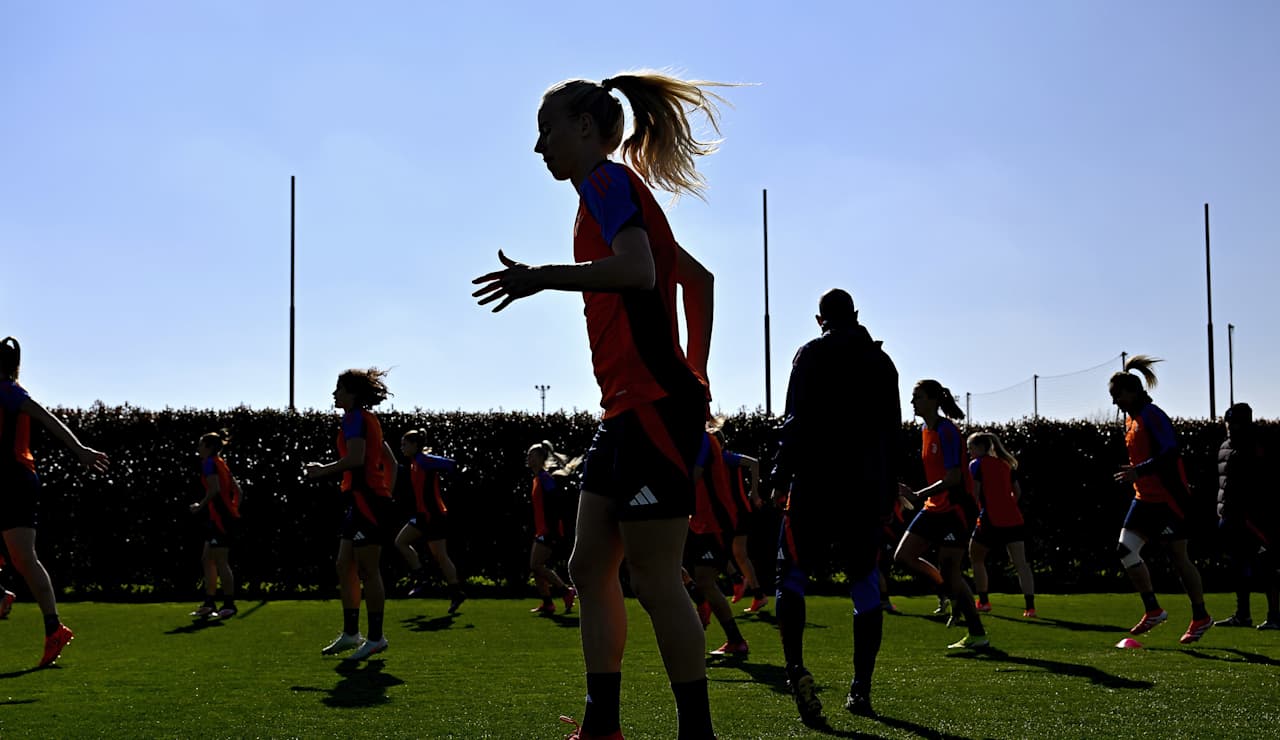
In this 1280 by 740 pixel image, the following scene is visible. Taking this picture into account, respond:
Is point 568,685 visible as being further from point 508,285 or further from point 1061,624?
point 1061,624

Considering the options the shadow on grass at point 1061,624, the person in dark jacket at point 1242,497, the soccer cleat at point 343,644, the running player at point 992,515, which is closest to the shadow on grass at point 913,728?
the soccer cleat at point 343,644

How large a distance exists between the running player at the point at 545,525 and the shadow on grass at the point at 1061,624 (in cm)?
460

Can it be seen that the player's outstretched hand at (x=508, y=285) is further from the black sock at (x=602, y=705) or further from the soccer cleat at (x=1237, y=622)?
the soccer cleat at (x=1237, y=622)

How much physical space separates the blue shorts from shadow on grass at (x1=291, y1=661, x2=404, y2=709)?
578 cm

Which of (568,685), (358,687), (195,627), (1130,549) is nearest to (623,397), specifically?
(568,685)

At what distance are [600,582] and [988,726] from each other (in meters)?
2.39

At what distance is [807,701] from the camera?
5273mm

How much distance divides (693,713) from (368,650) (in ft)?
17.9

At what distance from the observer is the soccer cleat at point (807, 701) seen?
5.23 metres

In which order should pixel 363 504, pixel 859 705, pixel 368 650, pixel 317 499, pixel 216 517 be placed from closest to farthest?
pixel 859 705, pixel 368 650, pixel 363 504, pixel 216 517, pixel 317 499

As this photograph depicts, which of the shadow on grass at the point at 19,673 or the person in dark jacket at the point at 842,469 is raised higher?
the person in dark jacket at the point at 842,469

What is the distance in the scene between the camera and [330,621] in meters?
12.1

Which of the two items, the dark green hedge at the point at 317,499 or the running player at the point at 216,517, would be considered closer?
the running player at the point at 216,517

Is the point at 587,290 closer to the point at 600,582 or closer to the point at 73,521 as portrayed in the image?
the point at 600,582
